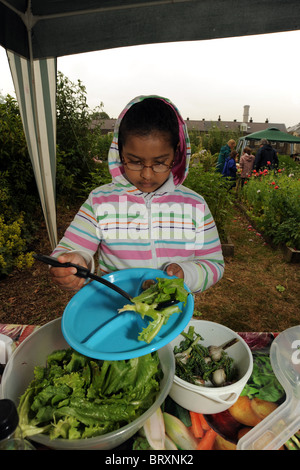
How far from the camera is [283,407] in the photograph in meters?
1.00

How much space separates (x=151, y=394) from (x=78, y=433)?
0.84ft

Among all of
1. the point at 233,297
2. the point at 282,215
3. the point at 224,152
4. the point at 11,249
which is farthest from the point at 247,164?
the point at 11,249

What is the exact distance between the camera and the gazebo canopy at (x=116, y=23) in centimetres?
211

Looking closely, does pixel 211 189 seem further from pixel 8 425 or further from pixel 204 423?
→ pixel 8 425

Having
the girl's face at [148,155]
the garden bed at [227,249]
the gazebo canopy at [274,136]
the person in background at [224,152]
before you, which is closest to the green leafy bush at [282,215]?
the garden bed at [227,249]

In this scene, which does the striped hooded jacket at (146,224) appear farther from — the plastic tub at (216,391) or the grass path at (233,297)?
the grass path at (233,297)

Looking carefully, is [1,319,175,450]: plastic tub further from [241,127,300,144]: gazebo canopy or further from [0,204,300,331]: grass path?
[241,127,300,144]: gazebo canopy

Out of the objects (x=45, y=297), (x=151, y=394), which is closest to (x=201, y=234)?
(x=151, y=394)

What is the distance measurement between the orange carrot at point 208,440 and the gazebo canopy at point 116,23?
2705mm

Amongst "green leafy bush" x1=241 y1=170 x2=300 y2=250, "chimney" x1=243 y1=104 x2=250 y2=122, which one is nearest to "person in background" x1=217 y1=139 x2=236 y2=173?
"green leafy bush" x1=241 y1=170 x2=300 y2=250

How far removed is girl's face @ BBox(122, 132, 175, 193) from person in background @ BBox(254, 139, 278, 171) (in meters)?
9.94

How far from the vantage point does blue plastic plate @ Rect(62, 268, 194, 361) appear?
2.65ft

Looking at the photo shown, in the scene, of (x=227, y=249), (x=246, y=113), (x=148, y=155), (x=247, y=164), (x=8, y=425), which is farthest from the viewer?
(x=246, y=113)

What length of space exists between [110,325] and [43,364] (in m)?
0.38
